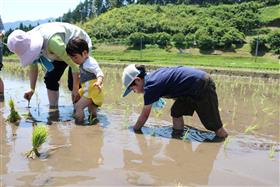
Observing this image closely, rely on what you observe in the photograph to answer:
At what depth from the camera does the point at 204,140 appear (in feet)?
11.8

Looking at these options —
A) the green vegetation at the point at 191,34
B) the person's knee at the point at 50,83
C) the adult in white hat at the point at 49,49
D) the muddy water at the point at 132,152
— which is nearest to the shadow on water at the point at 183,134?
the muddy water at the point at 132,152

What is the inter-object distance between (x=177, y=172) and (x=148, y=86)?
121cm

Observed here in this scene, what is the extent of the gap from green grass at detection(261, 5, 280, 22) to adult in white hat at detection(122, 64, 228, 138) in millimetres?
31157

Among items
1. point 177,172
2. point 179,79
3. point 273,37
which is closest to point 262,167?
point 177,172

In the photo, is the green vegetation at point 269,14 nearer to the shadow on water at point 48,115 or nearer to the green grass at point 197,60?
the green grass at point 197,60

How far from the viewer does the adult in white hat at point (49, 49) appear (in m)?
4.15

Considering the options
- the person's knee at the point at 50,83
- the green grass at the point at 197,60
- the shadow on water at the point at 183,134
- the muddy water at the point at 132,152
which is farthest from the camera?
the green grass at the point at 197,60

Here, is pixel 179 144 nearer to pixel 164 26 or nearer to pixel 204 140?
pixel 204 140

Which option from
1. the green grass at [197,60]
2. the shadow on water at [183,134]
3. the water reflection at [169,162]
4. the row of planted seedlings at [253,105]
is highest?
the water reflection at [169,162]

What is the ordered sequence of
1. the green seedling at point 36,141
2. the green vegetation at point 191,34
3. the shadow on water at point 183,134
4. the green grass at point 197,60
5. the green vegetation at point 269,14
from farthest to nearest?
the green vegetation at point 269,14
the green vegetation at point 191,34
the green grass at point 197,60
the shadow on water at point 183,134
the green seedling at point 36,141

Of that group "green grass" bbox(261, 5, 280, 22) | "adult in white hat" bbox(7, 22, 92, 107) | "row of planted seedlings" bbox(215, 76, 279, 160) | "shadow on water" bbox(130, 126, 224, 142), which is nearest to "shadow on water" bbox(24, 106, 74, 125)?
"adult in white hat" bbox(7, 22, 92, 107)

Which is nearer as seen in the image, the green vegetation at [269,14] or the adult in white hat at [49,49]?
the adult in white hat at [49,49]

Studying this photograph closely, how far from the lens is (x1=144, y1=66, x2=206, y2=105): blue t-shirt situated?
373cm

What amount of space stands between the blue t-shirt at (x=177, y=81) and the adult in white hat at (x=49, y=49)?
1.06m
